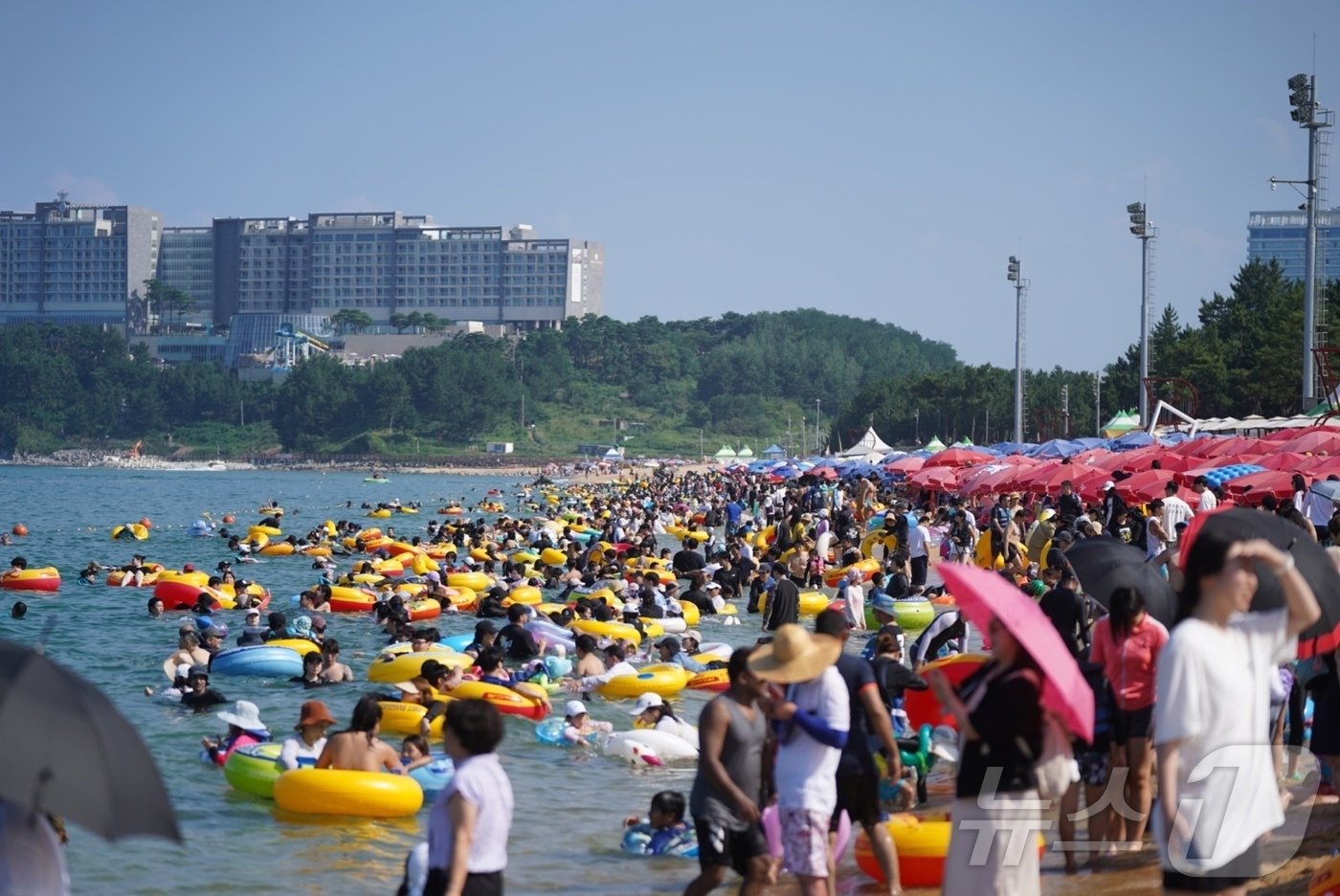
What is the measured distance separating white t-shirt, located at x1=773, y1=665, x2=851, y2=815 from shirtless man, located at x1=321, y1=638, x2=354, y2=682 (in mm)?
10223

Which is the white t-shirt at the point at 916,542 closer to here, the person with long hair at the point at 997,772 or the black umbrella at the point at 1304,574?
the black umbrella at the point at 1304,574

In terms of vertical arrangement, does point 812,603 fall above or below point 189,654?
above

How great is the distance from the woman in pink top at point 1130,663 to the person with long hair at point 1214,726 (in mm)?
2369

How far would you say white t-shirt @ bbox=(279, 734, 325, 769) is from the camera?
10523mm

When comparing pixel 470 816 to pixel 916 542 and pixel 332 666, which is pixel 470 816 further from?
pixel 916 542

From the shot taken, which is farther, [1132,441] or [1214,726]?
[1132,441]

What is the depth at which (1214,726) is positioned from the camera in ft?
15.0

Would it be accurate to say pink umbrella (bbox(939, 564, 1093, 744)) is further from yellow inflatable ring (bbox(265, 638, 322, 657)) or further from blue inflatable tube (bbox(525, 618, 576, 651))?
yellow inflatable ring (bbox(265, 638, 322, 657))

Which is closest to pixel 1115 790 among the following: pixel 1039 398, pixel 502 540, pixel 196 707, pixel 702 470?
pixel 196 707

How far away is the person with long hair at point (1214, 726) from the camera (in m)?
4.53

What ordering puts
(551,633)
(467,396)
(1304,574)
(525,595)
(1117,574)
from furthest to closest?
(467,396) → (525,595) → (551,633) → (1117,574) → (1304,574)

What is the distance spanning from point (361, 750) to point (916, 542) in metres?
13.0

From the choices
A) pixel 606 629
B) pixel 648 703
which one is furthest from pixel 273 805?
pixel 606 629

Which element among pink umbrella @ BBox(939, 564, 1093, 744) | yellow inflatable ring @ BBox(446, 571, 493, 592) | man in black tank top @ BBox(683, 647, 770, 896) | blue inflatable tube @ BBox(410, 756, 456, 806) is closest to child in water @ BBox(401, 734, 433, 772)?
blue inflatable tube @ BBox(410, 756, 456, 806)
